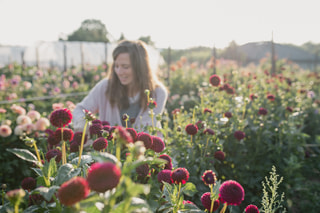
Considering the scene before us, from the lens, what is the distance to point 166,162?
24.1 inches

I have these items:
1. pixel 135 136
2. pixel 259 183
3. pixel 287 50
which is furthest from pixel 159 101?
pixel 287 50

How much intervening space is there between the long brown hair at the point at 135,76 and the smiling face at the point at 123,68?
0.03 metres

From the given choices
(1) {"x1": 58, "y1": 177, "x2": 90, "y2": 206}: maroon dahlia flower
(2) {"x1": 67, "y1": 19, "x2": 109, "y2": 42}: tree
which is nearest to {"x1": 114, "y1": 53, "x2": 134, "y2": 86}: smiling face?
(1) {"x1": 58, "y1": 177, "x2": 90, "y2": 206}: maroon dahlia flower

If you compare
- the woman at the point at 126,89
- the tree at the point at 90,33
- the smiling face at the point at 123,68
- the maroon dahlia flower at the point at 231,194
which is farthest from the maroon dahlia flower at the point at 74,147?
the tree at the point at 90,33

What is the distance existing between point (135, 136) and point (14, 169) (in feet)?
5.74

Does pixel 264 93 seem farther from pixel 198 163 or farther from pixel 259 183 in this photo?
pixel 198 163

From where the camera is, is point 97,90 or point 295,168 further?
point 97,90

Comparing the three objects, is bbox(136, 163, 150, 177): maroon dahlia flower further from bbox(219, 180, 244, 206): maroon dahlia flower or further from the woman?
the woman

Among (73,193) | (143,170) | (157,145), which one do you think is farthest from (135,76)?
(73,193)

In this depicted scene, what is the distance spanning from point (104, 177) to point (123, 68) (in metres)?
2.02

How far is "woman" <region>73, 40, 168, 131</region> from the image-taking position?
2.45 meters

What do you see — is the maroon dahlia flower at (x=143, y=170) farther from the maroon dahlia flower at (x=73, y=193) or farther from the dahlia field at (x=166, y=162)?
the maroon dahlia flower at (x=73, y=193)

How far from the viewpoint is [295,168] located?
2244 mm

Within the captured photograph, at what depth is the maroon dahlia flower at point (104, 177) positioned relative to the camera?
0.48 metres
